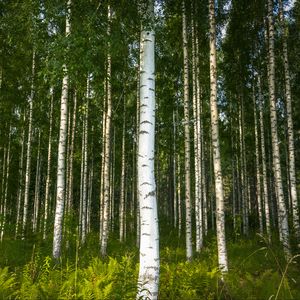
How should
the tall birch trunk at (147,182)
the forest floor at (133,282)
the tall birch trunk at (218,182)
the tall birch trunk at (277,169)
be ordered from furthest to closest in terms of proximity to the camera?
the tall birch trunk at (277,169), the tall birch trunk at (218,182), the tall birch trunk at (147,182), the forest floor at (133,282)

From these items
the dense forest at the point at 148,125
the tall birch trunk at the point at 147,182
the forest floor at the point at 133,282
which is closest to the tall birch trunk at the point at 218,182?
the dense forest at the point at 148,125

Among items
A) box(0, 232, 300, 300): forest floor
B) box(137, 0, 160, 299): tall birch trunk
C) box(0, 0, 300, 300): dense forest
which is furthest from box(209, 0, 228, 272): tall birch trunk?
box(137, 0, 160, 299): tall birch trunk

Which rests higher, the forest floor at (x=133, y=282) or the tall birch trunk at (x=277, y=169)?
the tall birch trunk at (x=277, y=169)

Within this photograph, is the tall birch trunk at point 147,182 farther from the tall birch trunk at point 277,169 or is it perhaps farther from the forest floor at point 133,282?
the tall birch trunk at point 277,169

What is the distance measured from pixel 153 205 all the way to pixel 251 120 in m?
16.5

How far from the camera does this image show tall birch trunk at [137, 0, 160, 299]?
4.96m

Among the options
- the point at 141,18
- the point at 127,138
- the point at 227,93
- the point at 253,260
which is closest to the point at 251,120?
the point at 227,93

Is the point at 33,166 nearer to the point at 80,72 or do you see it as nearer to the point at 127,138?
the point at 127,138

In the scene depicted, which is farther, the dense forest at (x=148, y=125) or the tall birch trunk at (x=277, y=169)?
the tall birch trunk at (x=277, y=169)

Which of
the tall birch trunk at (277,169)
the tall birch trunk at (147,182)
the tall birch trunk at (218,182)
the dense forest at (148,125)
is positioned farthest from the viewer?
the tall birch trunk at (277,169)

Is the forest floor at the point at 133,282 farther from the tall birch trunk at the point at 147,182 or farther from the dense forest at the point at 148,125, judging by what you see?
the tall birch trunk at the point at 147,182

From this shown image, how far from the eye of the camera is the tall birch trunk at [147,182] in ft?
16.3

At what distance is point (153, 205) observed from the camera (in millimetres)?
5219

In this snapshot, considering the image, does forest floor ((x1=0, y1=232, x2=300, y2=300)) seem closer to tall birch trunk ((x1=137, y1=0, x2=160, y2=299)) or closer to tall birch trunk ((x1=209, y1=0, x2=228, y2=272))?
tall birch trunk ((x1=137, y1=0, x2=160, y2=299))
